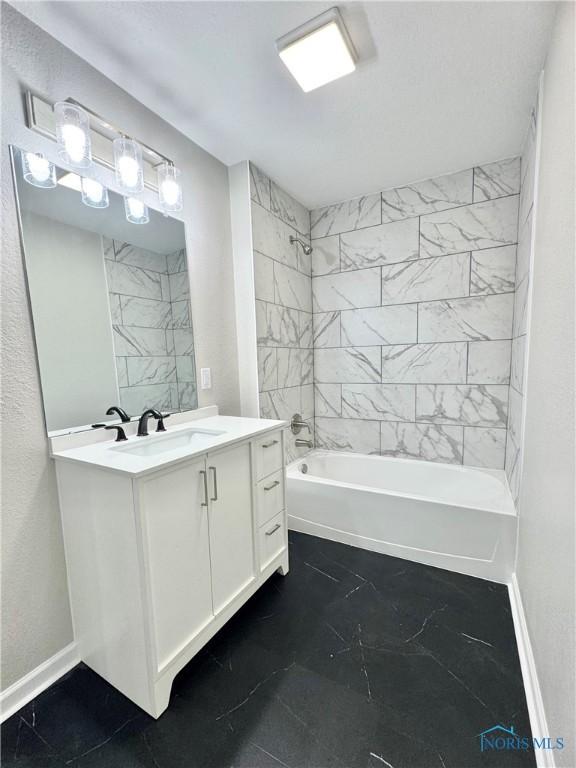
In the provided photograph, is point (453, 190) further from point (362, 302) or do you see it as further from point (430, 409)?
point (430, 409)

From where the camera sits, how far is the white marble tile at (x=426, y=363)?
2.42 metres

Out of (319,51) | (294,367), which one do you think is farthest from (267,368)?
(319,51)

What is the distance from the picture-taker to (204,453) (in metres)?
1.26

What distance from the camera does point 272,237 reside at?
2.39 m

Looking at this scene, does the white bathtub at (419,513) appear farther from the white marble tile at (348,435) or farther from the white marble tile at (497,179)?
the white marble tile at (497,179)

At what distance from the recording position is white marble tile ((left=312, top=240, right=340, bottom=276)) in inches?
110

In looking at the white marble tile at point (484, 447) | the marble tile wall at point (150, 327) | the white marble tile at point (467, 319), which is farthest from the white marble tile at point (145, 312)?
the white marble tile at point (484, 447)

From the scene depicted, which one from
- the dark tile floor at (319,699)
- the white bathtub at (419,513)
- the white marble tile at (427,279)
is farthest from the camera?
the white marble tile at (427,279)

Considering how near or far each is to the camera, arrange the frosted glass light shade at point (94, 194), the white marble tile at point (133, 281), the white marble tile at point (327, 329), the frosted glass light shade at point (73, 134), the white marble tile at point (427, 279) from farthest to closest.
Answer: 1. the white marble tile at point (327, 329)
2. the white marble tile at point (427, 279)
3. the white marble tile at point (133, 281)
4. the frosted glass light shade at point (94, 194)
5. the frosted glass light shade at point (73, 134)

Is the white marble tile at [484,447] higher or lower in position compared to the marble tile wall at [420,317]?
lower

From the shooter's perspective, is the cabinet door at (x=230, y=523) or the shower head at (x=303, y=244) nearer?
the cabinet door at (x=230, y=523)

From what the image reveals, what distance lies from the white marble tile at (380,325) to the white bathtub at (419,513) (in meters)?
1.01

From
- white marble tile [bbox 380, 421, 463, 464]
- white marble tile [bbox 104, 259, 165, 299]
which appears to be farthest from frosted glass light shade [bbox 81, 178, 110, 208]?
→ white marble tile [bbox 380, 421, 463, 464]

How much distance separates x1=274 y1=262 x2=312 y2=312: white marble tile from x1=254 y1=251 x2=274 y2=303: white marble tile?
0.05 meters
